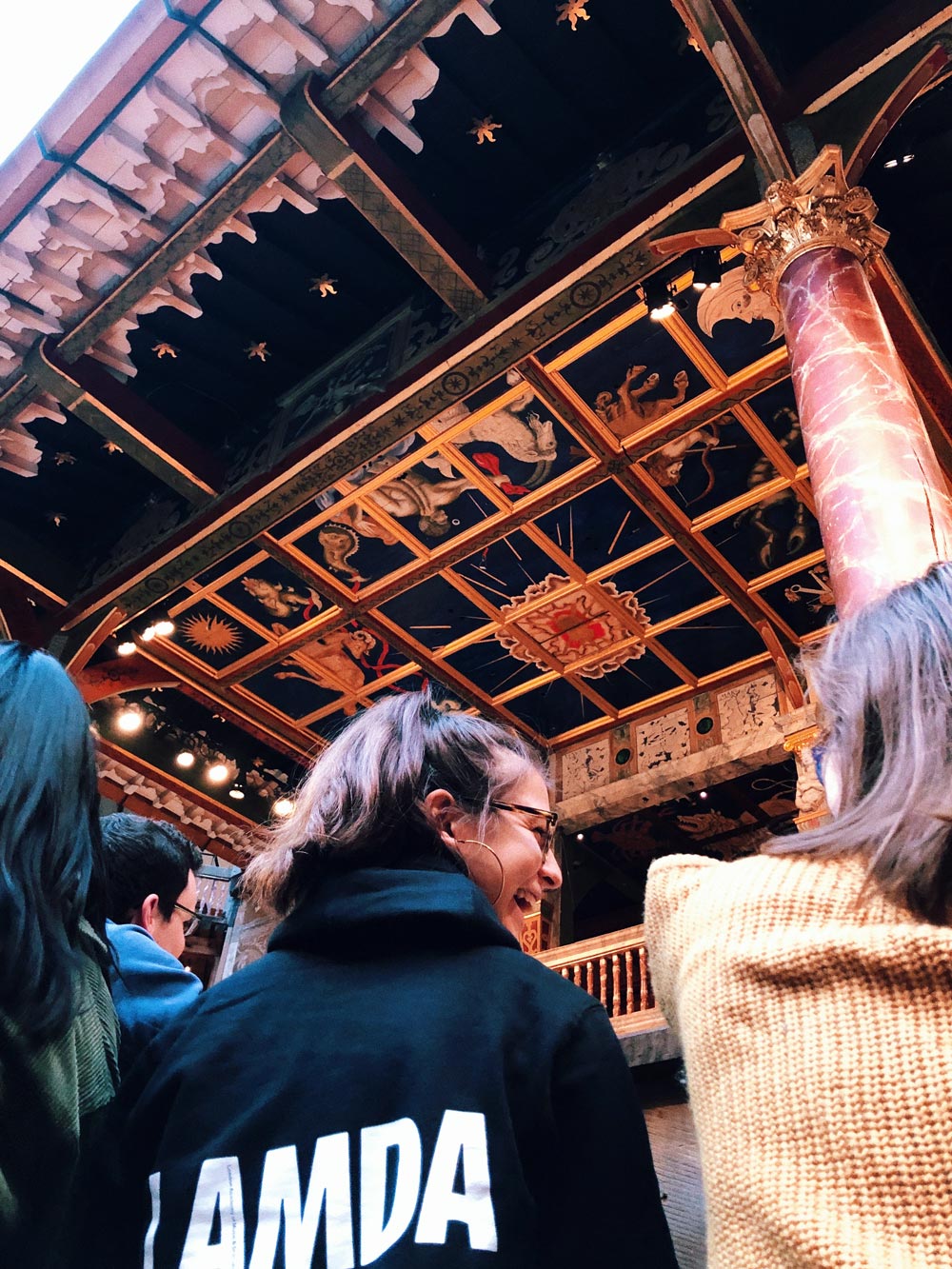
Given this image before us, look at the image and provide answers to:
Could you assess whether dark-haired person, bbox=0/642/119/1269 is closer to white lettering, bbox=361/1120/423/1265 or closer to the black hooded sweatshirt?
the black hooded sweatshirt

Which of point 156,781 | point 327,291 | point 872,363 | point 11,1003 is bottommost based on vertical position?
point 11,1003

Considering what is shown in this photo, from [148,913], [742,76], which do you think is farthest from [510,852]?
[742,76]

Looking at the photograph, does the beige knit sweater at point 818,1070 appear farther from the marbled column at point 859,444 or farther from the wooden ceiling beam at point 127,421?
the wooden ceiling beam at point 127,421

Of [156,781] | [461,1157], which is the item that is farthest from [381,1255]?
[156,781]

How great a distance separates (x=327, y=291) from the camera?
845 cm

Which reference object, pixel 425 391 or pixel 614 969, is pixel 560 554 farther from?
pixel 614 969

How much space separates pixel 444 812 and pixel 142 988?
555 millimetres

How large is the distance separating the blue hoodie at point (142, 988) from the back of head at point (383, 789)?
0.18 m

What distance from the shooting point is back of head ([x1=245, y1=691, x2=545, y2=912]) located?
138cm

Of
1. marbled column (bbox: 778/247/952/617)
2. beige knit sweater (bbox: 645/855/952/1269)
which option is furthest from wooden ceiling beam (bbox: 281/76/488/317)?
beige knit sweater (bbox: 645/855/952/1269)

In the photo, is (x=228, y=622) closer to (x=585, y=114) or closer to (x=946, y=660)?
(x=585, y=114)

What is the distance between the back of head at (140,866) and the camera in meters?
2.12

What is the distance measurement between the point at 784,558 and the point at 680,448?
6.07 feet

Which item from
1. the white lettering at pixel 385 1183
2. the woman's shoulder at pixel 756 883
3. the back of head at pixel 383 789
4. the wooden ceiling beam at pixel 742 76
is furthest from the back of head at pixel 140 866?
the wooden ceiling beam at pixel 742 76
